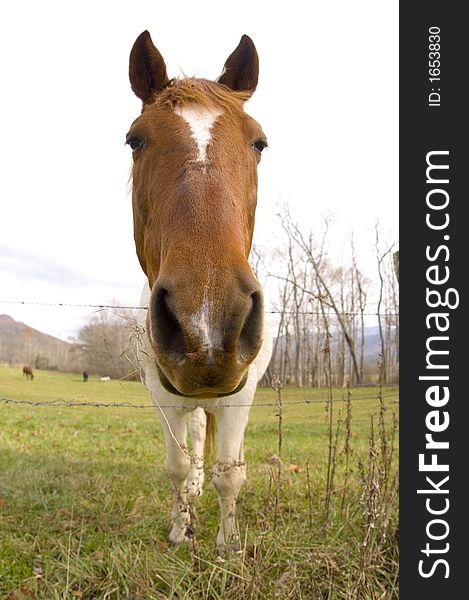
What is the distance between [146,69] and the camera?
2.65 m

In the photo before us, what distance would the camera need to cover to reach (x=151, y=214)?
2.27m

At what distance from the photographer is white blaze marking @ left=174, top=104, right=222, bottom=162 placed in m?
2.04

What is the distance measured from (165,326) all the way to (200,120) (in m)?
1.13

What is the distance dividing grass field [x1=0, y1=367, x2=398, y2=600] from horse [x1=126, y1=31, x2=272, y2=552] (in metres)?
0.34

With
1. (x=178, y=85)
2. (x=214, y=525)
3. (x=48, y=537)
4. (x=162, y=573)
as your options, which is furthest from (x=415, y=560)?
(x=178, y=85)

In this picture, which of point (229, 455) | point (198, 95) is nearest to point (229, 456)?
point (229, 455)

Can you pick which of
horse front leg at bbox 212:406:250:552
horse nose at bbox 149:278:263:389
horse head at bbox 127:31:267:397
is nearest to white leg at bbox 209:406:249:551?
horse front leg at bbox 212:406:250:552

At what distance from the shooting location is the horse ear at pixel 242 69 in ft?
9.34

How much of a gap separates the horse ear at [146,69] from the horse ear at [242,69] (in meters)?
0.46

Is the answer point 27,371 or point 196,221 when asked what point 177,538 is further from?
point 27,371

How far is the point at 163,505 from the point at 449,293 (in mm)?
3117

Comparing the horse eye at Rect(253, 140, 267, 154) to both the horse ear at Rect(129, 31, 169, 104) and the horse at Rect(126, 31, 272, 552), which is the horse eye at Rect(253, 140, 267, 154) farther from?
the horse ear at Rect(129, 31, 169, 104)

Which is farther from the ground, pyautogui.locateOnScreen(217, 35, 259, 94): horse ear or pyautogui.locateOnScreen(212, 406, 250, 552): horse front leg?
pyautogui.locateOnScreen(217, 35, 259, 94): horse ear

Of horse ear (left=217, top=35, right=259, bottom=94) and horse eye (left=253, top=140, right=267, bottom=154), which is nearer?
horse eye (left=253, top=140, right=267, bottom=154)
